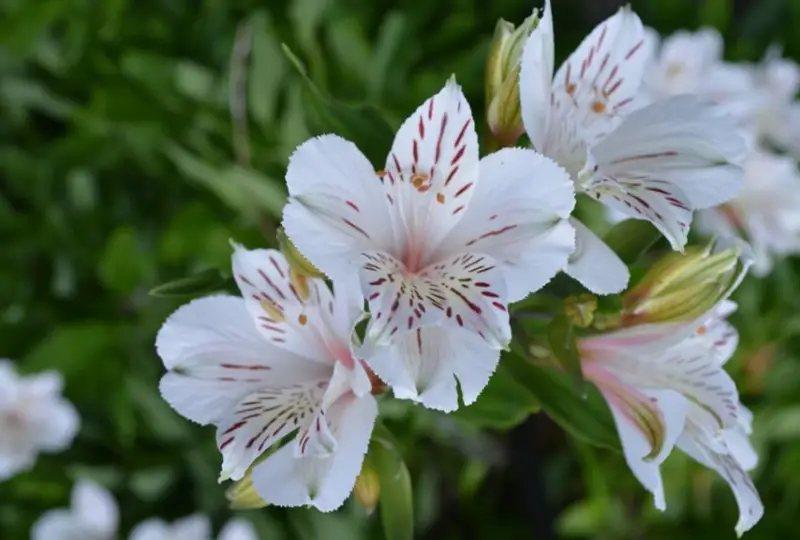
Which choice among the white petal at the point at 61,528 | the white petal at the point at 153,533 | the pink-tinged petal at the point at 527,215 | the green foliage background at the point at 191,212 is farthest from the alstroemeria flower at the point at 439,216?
the white petal at the point at 61,528

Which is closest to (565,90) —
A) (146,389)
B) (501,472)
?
(146,389)

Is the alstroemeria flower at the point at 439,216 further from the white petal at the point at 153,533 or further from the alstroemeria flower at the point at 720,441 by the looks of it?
the white petal at the point at 153,533

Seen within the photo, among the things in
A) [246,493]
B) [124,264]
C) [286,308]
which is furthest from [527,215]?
[124,264]

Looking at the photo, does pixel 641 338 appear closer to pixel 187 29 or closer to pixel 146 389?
pixel 146 389

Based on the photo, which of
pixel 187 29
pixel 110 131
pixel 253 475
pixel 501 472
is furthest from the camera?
pixel 501 472

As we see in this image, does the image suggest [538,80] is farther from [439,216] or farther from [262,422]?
[262,422]

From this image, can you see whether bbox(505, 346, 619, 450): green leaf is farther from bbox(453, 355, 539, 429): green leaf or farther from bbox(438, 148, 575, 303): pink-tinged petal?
bbox(438, 148, 575, 303): pink-tinged petal
